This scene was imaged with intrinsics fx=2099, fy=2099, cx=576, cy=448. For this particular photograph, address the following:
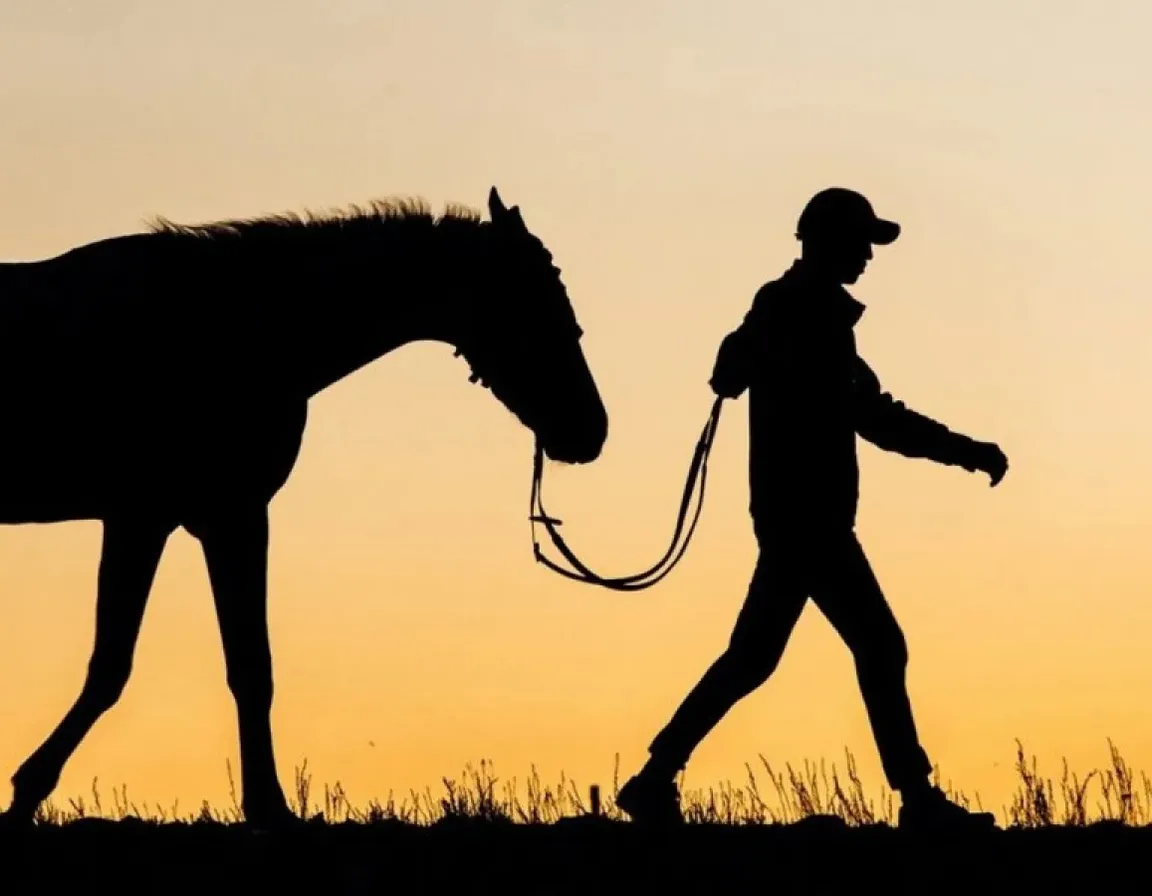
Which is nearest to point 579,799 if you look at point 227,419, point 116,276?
point 227,419

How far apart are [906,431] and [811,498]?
1.73ft

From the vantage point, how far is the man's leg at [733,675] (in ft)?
26.8

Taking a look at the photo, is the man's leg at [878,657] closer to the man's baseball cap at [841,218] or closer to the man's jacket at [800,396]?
the man's jacket at [800,396]

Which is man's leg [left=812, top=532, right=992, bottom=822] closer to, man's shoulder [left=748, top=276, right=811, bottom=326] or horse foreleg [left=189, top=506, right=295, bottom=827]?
man's shoulder [left=748, top=276, right=811, bottom=326]

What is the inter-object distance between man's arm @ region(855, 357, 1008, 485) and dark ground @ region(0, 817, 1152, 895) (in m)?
1.55

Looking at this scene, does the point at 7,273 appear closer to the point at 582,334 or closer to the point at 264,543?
the point at 264,543

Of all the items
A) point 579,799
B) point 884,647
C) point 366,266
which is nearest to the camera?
point 884,647

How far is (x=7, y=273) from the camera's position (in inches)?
381

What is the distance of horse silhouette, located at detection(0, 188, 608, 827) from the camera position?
9.20 m

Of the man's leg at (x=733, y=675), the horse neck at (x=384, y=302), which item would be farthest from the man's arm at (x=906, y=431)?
the horse neck at (x=384, y=302)

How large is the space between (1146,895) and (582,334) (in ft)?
14.6

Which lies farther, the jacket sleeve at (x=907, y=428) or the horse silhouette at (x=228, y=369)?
the horse silhouette at (x=228, y=369)

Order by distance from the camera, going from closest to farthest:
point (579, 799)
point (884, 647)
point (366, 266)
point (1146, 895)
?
point (1146, 895) → point (884, 647) → point (579, 799) → point (366, 266)

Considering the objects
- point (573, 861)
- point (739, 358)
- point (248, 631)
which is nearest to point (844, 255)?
point (739, 358)
